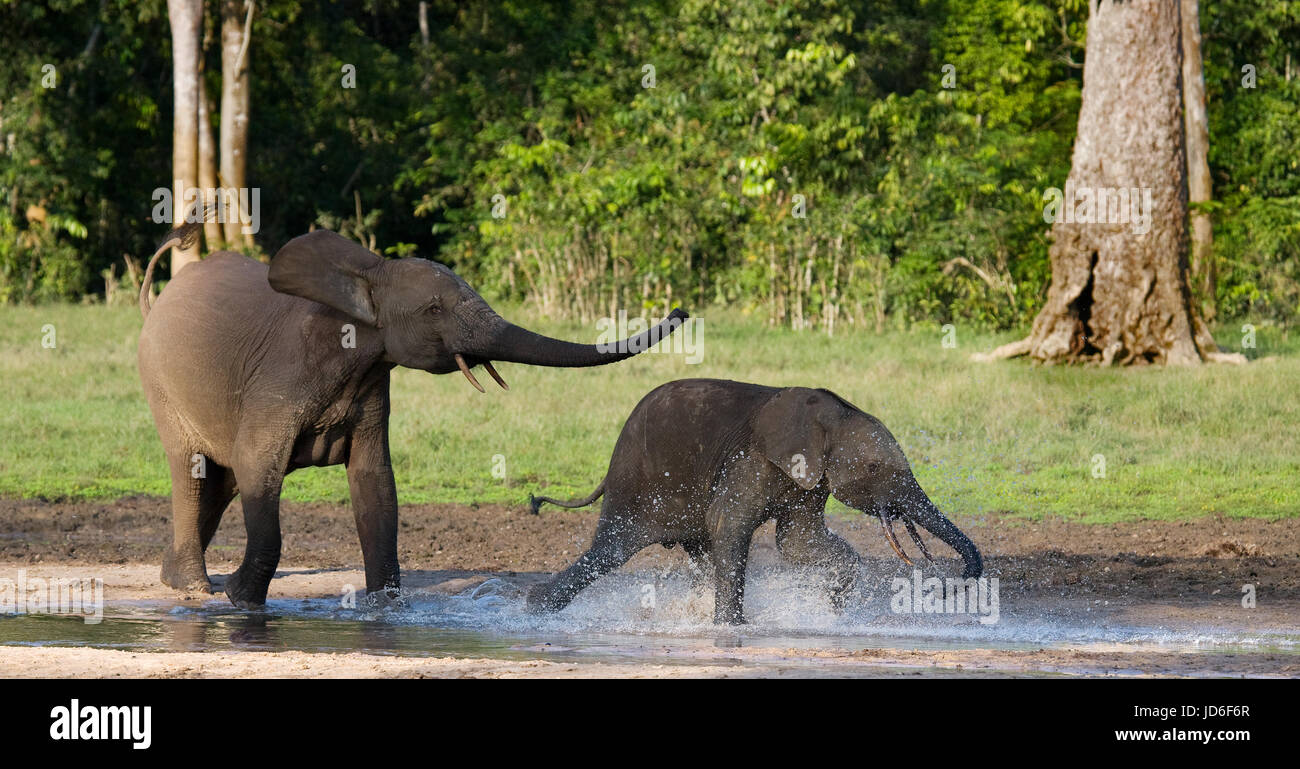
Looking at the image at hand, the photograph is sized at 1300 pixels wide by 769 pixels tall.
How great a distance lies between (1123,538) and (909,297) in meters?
10.3

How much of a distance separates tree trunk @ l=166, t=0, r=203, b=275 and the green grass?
453 cm

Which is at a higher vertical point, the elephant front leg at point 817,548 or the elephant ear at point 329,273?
the elephant ear at point 329,273

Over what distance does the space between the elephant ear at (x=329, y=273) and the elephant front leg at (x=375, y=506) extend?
0.67m

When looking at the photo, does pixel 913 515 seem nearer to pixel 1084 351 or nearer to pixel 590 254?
pixel 1084 351

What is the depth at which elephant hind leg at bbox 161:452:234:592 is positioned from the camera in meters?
10.1

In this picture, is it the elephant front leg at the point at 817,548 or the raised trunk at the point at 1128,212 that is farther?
the raised trunk at the point at 1128,212

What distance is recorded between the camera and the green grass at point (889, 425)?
13.2 m

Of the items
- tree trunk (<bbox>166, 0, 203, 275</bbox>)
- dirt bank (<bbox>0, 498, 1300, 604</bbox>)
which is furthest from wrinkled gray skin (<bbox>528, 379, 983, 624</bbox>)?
tree trunk (<bbox>166, 0, 203, 275</bbox>)

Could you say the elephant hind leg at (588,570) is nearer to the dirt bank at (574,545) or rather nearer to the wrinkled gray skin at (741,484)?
the wrinkled gray skin at (741,484)

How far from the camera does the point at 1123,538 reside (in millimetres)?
11680

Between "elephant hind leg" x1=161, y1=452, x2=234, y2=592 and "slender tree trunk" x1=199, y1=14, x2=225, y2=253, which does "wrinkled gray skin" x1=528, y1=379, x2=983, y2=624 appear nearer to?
"elephant hind leg" x1=161, y1=452, x2=234, y2=592

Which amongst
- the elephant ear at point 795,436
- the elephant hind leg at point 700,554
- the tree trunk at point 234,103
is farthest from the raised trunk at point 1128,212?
the tree trunk at point 234,103

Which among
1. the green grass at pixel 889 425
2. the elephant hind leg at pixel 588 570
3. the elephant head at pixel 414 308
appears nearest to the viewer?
the elephant head at pixel 414 308

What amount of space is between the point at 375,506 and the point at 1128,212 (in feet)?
37.6
